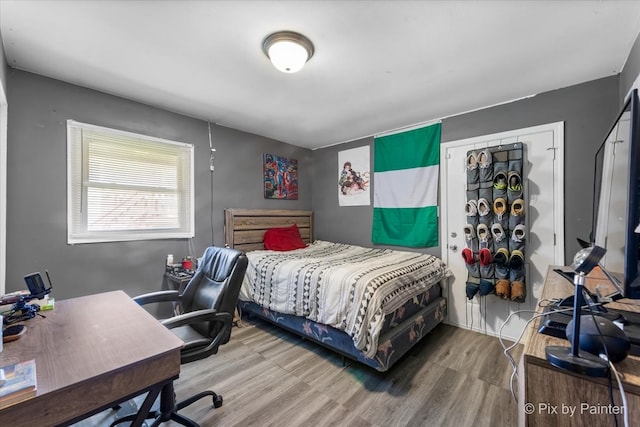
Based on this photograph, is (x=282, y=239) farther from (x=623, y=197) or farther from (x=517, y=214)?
(x=623, y=197)

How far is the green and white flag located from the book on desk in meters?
3.15

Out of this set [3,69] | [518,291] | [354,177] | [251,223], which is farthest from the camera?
[354,177]

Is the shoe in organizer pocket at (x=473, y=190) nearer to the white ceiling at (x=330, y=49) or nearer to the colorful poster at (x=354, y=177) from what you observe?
the white ceiling at (x=330, y=49)

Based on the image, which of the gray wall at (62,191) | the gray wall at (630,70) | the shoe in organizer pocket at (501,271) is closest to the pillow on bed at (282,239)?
the gray wall at (62,191)

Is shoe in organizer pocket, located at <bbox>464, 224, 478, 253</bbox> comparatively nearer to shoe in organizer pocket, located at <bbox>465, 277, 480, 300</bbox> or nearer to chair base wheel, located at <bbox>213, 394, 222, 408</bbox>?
shoe in organizer pocket, located at <bbox>465, 277, 480, 300</bbox>

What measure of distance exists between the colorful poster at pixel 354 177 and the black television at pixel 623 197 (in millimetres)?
2374

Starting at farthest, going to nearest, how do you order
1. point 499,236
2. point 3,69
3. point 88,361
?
point 499,236, point 3,69, point 88,361

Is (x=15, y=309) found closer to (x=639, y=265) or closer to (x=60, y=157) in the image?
(x=60, y=157)

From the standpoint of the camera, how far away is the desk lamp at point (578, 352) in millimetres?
662

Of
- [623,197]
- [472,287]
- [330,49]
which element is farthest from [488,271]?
[330,49]

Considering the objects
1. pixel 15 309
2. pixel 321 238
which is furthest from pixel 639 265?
pixel 321 238

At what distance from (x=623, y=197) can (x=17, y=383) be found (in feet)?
7.07

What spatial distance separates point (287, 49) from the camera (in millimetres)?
1666

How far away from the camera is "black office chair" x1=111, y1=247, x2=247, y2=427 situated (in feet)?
4.66
